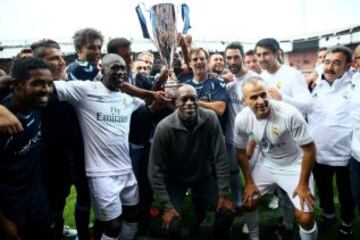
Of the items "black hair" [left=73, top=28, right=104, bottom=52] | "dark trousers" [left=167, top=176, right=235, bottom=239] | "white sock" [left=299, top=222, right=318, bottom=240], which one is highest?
"black hair" [left=73, top=28, right=104, bottom=52]

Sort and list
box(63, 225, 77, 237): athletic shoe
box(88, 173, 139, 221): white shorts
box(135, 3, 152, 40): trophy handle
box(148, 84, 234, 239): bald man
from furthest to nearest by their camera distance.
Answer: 1. box(63, 225, 77, 237): athletic shoe
2. box(135, 3, 152, 40): trophy handle
3. box(148, 84, 234, 239): bald man
4. box(88, 173, 139, 221): white shorts

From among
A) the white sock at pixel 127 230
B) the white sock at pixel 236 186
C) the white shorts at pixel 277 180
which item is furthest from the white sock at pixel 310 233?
the white sock at pixel 127 230

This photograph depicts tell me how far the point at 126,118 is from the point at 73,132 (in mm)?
490

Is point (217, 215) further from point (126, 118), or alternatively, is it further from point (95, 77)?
point (95, 77)

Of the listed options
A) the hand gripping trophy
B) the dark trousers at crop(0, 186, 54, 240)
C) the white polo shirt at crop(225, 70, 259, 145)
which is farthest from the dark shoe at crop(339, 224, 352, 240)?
the dark trousers at crop(0, 186, 54, 240)

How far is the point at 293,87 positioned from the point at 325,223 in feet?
5.09

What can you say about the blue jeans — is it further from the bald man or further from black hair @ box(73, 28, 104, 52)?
black hair @ box(73, 28, 104, 52)

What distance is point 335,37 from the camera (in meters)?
24.0

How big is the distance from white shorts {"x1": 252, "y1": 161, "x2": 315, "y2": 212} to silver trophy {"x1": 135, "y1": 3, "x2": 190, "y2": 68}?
1507 mm

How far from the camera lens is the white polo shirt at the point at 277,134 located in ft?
10.1

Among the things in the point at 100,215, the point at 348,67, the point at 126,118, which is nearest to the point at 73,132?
the point at 126,118

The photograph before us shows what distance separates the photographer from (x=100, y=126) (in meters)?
2.87

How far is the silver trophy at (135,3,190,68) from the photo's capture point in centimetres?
357

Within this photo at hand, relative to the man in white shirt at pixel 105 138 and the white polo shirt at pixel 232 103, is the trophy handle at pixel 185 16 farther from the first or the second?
the man in white shirt at pixel 105 138
